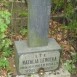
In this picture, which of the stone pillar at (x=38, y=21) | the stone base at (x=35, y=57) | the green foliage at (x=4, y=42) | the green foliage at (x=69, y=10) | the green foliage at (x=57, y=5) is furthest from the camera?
the green foliage at (x=57, y=5)

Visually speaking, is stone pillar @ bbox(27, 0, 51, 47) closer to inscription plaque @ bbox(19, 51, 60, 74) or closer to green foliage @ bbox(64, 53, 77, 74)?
inscription plaque @ bbox(19, 51, 60, 74)

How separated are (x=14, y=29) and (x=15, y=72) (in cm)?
138

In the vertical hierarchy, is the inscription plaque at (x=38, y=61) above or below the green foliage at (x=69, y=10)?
below

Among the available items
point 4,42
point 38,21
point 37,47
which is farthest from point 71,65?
point 4,42

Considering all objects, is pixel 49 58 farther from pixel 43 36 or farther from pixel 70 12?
pixel 70 12

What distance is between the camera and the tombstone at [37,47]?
3912mm

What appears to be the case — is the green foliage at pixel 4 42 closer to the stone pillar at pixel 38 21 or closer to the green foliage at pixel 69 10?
the stone pillar at pixel 38 21

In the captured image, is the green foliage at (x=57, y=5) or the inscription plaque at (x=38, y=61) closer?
the inscription plaque at (x=38, y=61)

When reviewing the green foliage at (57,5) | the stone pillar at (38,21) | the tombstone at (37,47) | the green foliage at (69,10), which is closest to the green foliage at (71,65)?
the tombstone at (37,47)

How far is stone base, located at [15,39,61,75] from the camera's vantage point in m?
4.12

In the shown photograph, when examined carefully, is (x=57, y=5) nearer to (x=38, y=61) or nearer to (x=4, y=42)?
(x=4, y=42)

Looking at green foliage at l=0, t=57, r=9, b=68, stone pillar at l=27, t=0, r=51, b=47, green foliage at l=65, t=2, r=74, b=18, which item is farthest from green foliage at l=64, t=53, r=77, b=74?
green foliage at l=0, t=57, r=9, b=68

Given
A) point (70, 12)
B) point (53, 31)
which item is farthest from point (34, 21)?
point (53, 31)

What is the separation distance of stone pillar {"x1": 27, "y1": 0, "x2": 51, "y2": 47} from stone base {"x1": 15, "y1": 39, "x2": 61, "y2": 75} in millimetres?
120
